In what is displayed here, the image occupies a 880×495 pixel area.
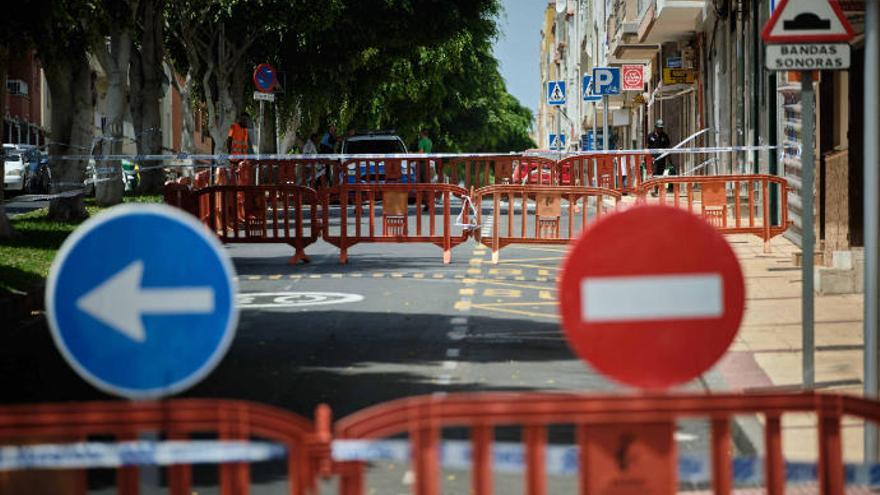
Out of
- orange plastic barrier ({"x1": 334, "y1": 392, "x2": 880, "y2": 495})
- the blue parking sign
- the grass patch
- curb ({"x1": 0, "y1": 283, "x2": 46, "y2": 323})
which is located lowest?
curb ({"x1": 0, "y1": 283, "x2": 46, "y2": 323})

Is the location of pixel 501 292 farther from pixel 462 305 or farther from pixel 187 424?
pixel 187 424

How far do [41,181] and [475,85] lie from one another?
3039cm

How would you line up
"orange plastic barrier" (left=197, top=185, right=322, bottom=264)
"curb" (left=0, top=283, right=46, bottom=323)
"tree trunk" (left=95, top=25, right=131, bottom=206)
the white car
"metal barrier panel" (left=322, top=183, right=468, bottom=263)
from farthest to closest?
the white car
"tree trunk" (left=95, top=25, right=131, bottom=206)
"orange plastic barrier" (left=197, top=185, right=322, bottom=264)
"metal barrier panel" (left=322, top=183, right=468, bottom=263)
"curb" (left=0, top=283, right=46, bottom=323)

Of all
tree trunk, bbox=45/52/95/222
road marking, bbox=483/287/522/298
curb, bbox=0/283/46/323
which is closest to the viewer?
curb, bbox=0/283/46/323

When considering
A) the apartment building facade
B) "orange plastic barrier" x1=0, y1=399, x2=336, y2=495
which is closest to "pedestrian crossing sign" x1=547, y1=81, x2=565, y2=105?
the apartment building facade

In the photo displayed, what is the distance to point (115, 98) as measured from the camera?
1243 inches

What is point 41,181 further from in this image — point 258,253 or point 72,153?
point 258,253

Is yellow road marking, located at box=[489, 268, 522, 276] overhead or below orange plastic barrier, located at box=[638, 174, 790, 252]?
below

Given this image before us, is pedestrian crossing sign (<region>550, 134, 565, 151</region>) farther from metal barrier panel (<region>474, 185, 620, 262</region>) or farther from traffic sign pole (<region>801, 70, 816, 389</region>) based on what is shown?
traffic sign pole (<region>801, 70, 816, 389</region>)

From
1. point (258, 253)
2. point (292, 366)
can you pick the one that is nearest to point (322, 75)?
point (258, 253)

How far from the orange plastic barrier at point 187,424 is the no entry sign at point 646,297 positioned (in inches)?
28.1

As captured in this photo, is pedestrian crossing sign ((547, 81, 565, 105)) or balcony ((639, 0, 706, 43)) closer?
balcony ((639, 0, 706, 43))

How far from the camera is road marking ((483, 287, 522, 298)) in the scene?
1770 centimetres

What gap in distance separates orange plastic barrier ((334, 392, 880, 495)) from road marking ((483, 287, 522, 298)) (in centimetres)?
1282
